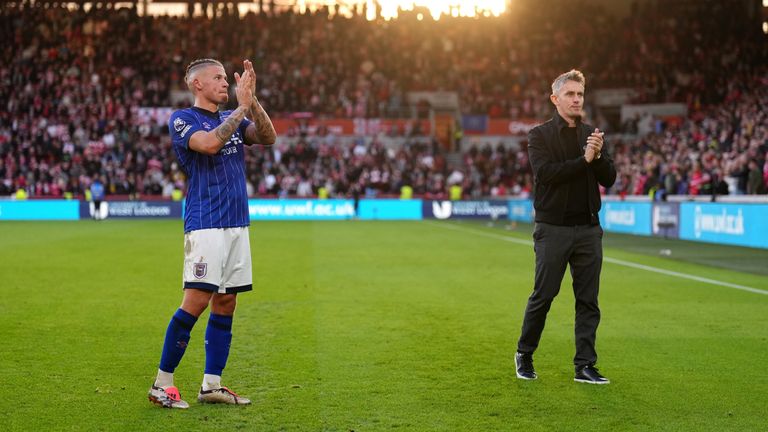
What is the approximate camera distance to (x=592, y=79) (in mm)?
53000

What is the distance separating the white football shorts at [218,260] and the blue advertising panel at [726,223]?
18.0 metres

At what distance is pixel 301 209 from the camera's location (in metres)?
44.0

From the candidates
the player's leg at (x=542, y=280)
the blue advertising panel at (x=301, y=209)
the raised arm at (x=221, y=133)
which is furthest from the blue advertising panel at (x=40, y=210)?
the raised arm at (x=221, y=133)

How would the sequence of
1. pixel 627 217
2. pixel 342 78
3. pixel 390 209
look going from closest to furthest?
pixel 627 217 < pixel 390 209 < pixel 342 78

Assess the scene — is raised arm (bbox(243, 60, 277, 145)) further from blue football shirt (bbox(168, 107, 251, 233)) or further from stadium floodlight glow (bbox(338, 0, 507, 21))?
stadium floodlight glow (bbox(338, 0, 507, 21))

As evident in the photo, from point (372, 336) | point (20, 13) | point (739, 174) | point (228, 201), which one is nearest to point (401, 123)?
point (20, 13)

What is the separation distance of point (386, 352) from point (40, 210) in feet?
123

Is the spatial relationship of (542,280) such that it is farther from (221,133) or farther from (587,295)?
(221,133)

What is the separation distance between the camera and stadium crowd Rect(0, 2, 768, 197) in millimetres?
46031

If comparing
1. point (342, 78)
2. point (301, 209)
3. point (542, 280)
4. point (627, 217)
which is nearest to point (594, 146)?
point (542, 280)

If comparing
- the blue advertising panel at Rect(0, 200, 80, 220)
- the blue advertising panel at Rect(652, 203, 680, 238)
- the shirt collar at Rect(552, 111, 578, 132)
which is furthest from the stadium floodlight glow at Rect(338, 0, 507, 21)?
the shirt collar at Rect(552, 111, 578, 132)

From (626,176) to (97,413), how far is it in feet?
108

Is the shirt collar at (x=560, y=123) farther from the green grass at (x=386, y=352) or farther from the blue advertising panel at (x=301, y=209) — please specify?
the blue advertising panel at (x=301, y=209)

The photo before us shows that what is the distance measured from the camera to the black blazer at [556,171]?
22.5 feet
